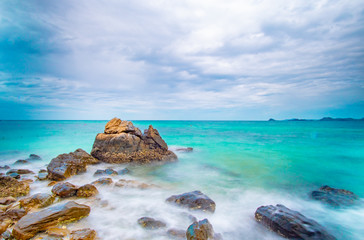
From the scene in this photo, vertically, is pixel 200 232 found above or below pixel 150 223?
above

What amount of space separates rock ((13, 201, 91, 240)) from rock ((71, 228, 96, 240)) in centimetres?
65

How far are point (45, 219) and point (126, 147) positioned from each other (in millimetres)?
8545

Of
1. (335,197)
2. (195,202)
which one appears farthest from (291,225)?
(335,197)

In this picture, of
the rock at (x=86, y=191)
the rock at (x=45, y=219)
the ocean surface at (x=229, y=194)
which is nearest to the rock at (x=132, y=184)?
the ocean surface at (x=229, y=194)

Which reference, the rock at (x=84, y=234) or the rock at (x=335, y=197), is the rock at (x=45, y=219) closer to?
the rock at (x=84, y=234)

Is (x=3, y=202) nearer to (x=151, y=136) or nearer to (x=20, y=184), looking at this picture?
(x=20, y=184)

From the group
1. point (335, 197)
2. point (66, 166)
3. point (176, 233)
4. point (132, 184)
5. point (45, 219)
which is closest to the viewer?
point (45, 219)

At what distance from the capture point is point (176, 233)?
4762 mm

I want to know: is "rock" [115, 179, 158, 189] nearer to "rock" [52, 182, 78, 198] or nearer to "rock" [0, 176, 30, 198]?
"rock" [52, 182, 78, 198]

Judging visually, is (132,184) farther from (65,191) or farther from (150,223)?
(150,223)

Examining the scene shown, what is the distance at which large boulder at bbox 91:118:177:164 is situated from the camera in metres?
12.6

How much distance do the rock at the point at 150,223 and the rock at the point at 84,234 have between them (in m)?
1.22

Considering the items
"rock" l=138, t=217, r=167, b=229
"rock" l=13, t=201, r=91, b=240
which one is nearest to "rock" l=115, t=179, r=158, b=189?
"rock" l=13, t=201, r=91, b=240

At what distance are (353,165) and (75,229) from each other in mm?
18301
